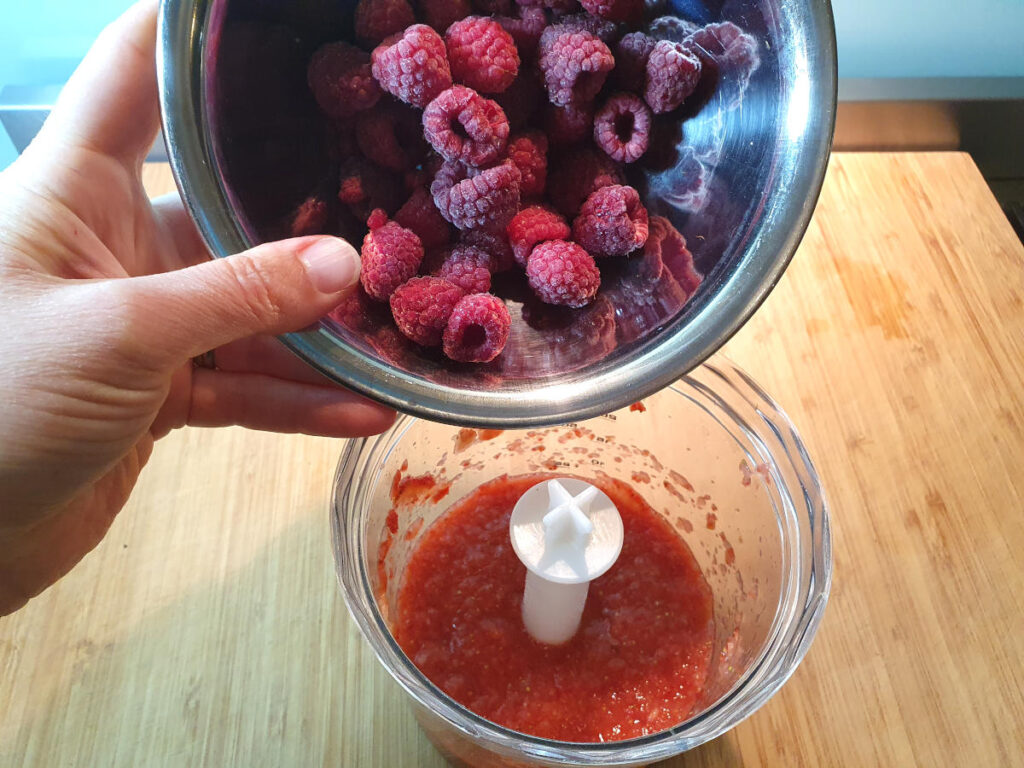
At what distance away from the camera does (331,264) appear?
0.64 metres

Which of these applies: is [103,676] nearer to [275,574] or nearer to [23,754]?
[23,754]

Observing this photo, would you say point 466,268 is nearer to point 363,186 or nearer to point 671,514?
point 363,186

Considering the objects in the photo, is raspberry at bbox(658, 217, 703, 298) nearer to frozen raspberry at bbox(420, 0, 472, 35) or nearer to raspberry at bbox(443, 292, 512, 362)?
raspberry at bbox(443, 292, 512, 362)

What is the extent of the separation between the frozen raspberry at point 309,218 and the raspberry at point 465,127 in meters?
0.12

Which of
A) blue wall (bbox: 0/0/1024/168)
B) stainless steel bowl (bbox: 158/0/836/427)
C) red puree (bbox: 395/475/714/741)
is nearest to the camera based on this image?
stainless steel bowl (bbox: 158/0/836/427)

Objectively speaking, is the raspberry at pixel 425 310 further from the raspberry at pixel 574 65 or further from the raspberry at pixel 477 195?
the raspberry at pixel 574 65

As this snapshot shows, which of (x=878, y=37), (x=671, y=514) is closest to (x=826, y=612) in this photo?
(x=671, y=514)

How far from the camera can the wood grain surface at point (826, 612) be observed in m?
0.87

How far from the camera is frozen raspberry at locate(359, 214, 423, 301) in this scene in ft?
2.29

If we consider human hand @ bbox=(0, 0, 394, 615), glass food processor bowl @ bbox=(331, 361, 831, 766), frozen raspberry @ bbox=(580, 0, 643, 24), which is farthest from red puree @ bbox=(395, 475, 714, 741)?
frozen raspberry @ bbox=(580, 0, 643, 24)

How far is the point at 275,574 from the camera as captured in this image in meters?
0.96

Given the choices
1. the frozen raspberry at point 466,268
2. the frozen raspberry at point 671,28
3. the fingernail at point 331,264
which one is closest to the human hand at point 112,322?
the fingernail at point 331,264

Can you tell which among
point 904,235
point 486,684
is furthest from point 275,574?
point 904,235

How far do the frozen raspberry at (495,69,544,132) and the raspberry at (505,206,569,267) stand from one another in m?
0.10
